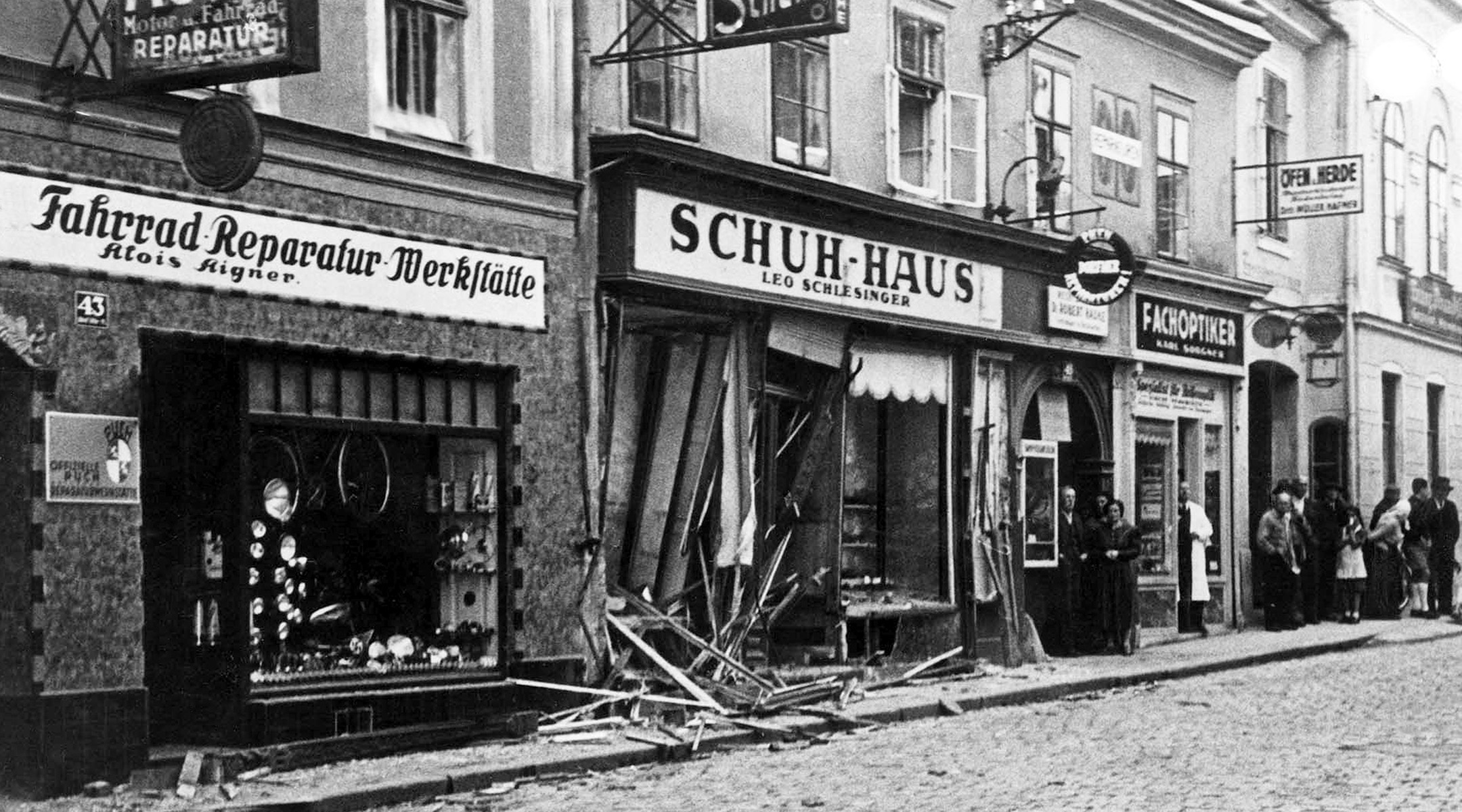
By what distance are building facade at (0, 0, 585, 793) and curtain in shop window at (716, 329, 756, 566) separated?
71.6 inches

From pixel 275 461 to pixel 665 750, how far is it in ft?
9.33

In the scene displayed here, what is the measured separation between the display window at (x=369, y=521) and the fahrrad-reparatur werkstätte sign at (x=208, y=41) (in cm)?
211

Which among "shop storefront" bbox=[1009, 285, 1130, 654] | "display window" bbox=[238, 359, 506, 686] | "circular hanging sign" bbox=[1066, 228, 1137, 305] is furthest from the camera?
"shop storefront" bbox=[1009, 285, 1130, 654]

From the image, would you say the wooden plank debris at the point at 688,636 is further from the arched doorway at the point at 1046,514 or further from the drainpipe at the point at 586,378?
the arched doorway at the point at 1046,514

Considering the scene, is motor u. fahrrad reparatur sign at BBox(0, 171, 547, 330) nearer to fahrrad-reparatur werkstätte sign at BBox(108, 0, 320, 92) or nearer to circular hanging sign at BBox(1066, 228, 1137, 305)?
fahrrad-reparatur werkstätte sign at BBox(108, 0, 320, 92)

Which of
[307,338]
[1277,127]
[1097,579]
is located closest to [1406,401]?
[1277,127]

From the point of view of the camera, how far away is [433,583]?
14.1m

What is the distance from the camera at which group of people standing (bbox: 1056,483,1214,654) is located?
2156 centimetres

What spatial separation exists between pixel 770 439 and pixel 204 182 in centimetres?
677

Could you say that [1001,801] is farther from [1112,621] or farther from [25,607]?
[1112,621]

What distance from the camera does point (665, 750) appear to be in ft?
43.7

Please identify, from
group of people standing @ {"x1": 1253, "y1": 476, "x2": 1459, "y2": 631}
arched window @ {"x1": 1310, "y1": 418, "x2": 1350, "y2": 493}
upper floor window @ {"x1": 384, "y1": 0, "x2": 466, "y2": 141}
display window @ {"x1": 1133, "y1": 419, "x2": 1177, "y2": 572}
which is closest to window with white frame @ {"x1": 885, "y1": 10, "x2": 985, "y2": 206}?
display window @ {"x1": 1133, "y1": 419, "x2": 1177, "y2": 572}

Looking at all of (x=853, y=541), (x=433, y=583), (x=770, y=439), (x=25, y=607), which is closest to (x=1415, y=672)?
(x=853, y=541)

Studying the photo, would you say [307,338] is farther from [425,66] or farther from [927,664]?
[927,664]
